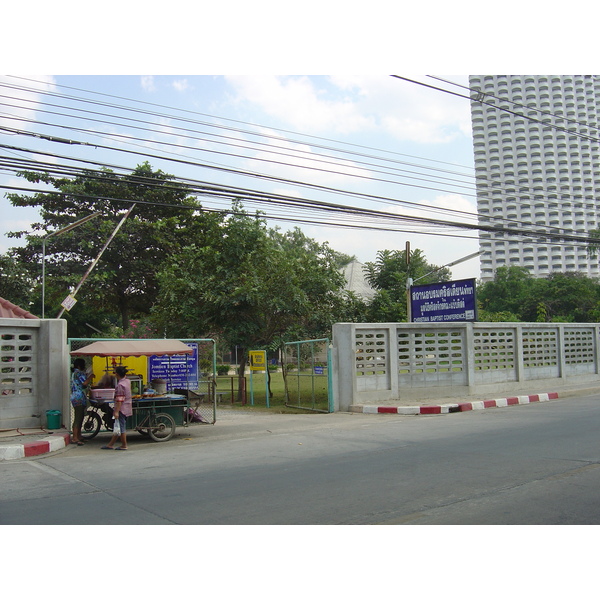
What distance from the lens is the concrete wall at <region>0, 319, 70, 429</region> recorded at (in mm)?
12617

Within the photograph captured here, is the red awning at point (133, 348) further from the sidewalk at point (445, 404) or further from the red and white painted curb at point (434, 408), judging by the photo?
the sidewalk at point (445, 404)

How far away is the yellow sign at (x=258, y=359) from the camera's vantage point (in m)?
19.8

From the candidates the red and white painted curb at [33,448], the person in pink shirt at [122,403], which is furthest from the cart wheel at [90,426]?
the person in pink shirt at [122,403]

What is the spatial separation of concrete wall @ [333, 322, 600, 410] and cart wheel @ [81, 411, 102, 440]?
6.69 meters

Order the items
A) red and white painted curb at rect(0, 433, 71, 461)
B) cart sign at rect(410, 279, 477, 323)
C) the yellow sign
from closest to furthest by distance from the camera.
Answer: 1. red and white painted curb at rect(0, 433, 71, 461)
2. cart sign at rect(410, 279, 477, 323)
3. the yellow sign

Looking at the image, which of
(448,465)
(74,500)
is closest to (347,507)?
(448,465)

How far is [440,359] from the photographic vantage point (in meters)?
18.5

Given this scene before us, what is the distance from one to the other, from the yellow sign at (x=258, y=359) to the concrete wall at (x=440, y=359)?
142 inches

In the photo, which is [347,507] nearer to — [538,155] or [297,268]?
[297,268]

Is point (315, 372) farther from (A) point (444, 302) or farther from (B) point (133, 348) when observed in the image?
(B) point (133, 348)

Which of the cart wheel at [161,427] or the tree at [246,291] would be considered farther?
the tree at [246,291]

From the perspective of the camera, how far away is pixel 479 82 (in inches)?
5615

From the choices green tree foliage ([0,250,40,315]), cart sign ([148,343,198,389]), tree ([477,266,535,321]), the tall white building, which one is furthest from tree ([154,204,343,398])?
the tall white building

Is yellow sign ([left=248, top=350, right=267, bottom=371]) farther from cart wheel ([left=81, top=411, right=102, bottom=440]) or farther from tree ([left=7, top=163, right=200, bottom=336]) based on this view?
tree ([left=7, top=163, right=200, bottom=336])
